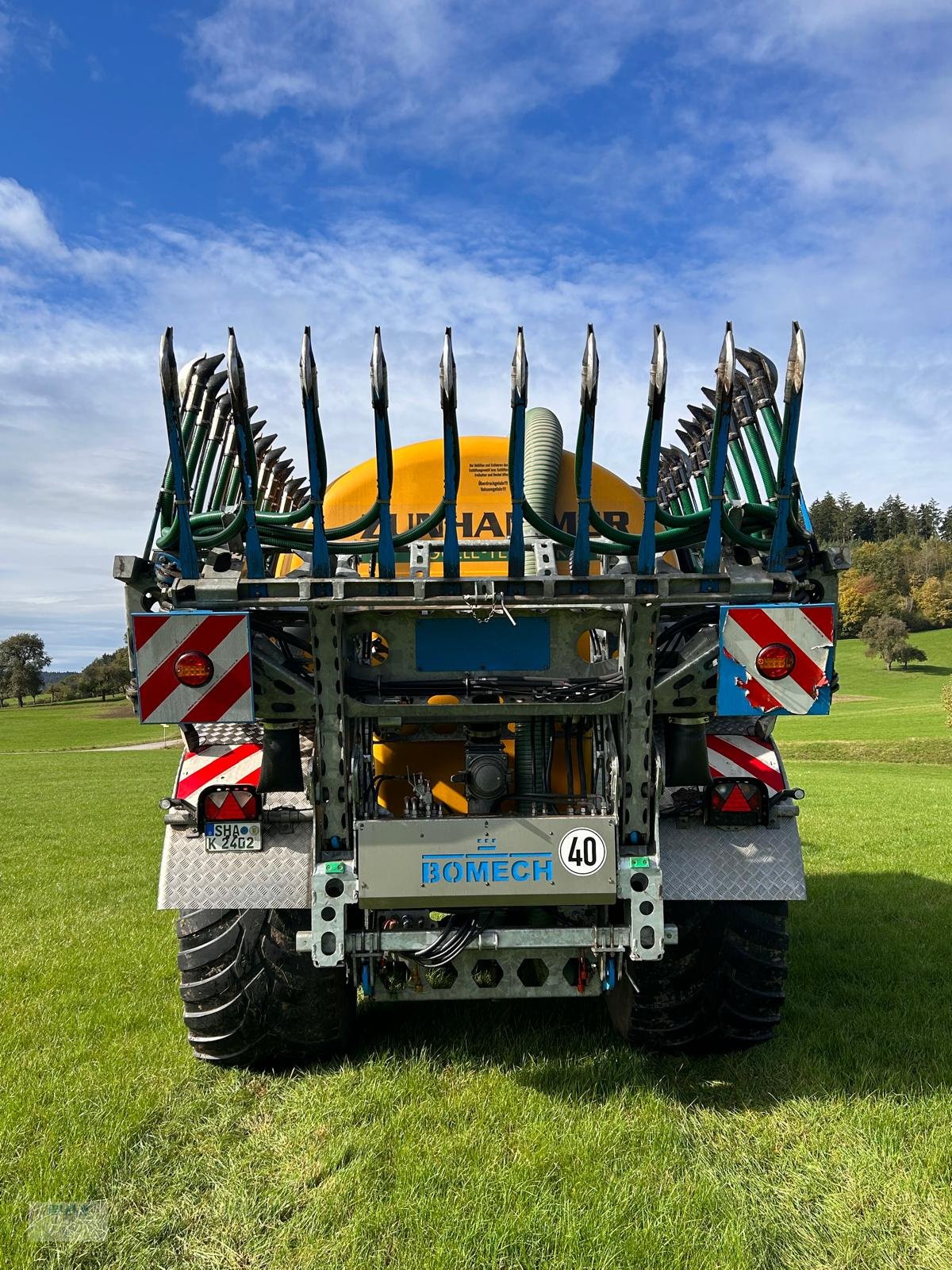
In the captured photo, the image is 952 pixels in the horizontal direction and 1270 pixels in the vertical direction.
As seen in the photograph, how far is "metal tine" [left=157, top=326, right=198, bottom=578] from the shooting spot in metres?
3.12

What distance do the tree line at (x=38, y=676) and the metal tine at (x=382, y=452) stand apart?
7683 cm

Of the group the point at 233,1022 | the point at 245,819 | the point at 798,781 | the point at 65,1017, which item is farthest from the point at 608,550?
the point at 798,781

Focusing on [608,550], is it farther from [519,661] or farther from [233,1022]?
[233,1022]

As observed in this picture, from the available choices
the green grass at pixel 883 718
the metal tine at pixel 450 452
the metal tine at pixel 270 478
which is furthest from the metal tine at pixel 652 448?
the green grass at pixel 883 718

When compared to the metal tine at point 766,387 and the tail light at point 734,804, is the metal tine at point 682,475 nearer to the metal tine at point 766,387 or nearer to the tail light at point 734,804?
the metal tine at point 766,387

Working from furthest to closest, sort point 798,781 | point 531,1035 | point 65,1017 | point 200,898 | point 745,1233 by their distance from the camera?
point 798,781 → point 65,1017 → point 531,1035 → point 200,898 → point 745,1233

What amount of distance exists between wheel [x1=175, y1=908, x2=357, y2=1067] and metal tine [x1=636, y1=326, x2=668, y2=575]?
6.76 ft

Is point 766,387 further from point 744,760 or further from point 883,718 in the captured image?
point 883,718

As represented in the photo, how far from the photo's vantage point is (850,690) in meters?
57.2

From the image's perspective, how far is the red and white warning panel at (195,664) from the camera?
321cm

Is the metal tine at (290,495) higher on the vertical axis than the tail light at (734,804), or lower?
higher

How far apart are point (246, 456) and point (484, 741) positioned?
1.49 meters

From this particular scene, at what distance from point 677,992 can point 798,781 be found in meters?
17.6

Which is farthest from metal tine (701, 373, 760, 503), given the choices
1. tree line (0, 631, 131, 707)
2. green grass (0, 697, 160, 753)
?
tree line (0, 631, 131, 707)
